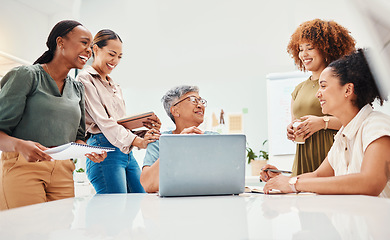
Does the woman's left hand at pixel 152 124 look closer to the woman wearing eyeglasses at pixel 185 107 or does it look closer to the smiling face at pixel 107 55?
the woman wearing eyeglasses at pixel 185 107

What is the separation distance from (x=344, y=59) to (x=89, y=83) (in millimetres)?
1170

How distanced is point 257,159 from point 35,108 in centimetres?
264

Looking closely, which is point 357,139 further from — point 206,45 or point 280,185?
point 206,45

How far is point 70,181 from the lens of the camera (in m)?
1.38

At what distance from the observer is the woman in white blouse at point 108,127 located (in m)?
1.63

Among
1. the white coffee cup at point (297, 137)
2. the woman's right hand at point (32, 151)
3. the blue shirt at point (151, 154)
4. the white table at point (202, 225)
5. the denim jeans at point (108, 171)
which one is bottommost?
the denim jeans at point (108, 171)

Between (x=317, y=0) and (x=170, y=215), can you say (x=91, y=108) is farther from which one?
(x=317, y=0)

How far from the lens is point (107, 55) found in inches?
70.9

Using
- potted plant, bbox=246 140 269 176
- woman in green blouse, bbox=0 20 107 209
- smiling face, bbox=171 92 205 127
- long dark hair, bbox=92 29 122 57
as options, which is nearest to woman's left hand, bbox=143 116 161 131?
smiling face, bbox=171 92 205 127

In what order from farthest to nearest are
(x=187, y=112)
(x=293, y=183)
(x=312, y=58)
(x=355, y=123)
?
(x=187, y=112) < (x=312, y=58) < (x=355, y=123) < (x=293, y=183)

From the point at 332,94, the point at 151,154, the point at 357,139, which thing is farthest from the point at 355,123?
the point at 151,154

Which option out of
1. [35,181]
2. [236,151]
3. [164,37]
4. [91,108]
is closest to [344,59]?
[236,151]

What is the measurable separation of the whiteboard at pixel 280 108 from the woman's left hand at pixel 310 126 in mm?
1675

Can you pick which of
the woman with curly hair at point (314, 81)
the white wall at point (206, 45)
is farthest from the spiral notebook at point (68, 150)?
the white wall at point (206, 45)
